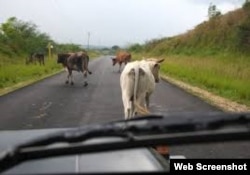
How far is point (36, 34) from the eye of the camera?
57.7 metres

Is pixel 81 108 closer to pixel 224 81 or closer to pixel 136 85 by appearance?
pixel 136 85

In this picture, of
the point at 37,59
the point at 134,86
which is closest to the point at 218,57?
the point at 37,59

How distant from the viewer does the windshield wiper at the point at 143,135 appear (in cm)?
224

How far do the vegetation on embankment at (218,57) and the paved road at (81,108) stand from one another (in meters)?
1.65

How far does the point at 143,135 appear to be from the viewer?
91.6 inches

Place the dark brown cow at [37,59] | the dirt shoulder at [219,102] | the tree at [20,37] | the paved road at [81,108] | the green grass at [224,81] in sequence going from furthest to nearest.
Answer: the tree at [20,37] < the dark brown cow at [37,59] < the green grass at [224,81] < the dirt shoulder at [219,102] < the paved road at [81,108]

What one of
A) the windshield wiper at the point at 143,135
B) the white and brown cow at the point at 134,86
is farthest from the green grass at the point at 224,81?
A: the windshield wiper at the point at 143,135

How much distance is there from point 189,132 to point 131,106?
7.64 metres

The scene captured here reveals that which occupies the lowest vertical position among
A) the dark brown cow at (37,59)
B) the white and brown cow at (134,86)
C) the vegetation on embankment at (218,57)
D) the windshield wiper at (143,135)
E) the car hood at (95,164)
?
the dark brown cow at (37,59)

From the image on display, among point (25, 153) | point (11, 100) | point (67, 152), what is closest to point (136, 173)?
point (67, 152)

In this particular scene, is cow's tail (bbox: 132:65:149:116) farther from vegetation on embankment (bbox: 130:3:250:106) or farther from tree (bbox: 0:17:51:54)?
tree (bbox: 0:17:51:54)

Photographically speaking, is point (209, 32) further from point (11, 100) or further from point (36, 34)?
point (11, 100)

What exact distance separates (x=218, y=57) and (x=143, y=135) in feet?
132

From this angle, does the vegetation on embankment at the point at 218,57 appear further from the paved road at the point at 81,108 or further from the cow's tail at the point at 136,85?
the cow's tail at the point at 136,85
